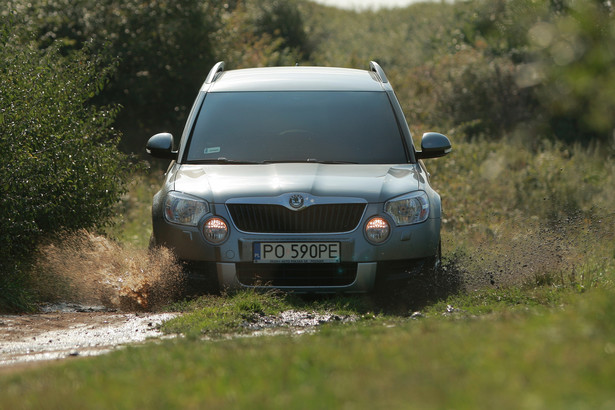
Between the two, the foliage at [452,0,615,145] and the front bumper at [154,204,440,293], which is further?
the front bumper at [154,204,440,293]

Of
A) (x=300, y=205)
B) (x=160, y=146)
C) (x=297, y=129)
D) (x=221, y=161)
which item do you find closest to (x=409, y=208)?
(x=300, y=205)

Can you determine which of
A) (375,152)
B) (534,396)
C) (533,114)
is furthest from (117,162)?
(533,114)

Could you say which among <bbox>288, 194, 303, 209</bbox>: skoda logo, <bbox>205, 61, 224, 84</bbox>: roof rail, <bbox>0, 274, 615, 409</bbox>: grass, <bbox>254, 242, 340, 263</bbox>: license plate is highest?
<bbox>205, 61, 224, 84</bbox>: roof rail

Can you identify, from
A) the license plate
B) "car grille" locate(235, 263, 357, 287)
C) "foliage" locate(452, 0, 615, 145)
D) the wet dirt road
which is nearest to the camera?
"foliage" locate(452, 0, 615, 145)

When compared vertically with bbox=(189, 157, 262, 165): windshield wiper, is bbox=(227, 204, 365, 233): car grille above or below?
below

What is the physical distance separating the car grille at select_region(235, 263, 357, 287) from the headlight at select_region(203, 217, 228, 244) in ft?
0.81

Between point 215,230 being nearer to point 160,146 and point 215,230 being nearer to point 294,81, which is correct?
point 160,146

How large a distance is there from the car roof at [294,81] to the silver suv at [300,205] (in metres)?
Answer: 0.52

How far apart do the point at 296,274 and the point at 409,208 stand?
1.02 meters

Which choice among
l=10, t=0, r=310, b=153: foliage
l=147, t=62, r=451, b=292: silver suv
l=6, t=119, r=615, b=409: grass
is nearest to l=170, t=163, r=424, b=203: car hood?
l=147, t=62, r=451, b=292: silver suv

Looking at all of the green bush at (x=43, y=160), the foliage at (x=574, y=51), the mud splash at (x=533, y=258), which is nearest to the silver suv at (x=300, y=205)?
the mud splash at (x=533, y=258)

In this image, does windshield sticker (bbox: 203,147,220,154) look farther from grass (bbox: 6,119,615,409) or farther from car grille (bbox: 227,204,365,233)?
grass (bbox: 6,119,615,409)

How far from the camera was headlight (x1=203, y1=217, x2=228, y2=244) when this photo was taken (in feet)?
24.8

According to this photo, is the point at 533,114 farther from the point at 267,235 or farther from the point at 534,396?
the point at 534,396
